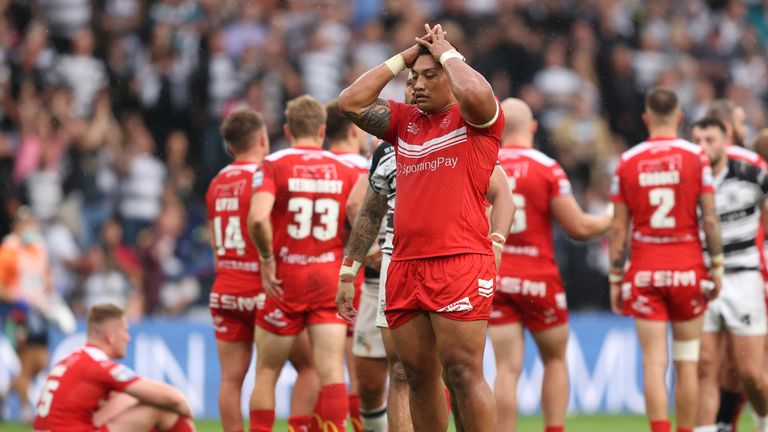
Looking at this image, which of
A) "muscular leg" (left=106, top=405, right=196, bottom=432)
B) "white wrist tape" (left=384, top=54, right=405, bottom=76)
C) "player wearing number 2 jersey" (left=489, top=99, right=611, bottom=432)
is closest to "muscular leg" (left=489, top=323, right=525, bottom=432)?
"player wearing number 2 jersey" (left=489, top=99, right=611, bottom=432)

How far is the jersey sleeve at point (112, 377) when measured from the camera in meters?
9.42

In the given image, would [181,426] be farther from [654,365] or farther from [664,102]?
[664,102]

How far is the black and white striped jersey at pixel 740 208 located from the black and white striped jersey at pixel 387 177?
155 inches

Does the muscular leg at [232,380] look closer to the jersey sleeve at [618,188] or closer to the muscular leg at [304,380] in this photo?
the muscular leg at [304,380]

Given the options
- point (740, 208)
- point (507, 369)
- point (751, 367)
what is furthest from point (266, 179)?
point (751, 367)

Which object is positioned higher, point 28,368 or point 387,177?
point 387,177

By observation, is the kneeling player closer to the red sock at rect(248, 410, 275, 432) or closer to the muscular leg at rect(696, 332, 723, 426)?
the red sock at rect(248, 410, 275, 432)

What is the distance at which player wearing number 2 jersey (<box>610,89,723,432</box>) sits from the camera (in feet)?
34.7

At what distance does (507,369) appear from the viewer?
10.8 meters

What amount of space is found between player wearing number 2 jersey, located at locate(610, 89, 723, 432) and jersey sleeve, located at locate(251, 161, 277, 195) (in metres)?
2.95

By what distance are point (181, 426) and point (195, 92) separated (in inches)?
404

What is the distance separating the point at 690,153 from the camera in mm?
10648

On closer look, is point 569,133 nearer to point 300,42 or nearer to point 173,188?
point 300,42

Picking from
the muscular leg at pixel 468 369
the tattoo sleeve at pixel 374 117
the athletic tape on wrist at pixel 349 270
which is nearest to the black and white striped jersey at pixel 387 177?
the athletic tape on wrist at pixel 349 270
